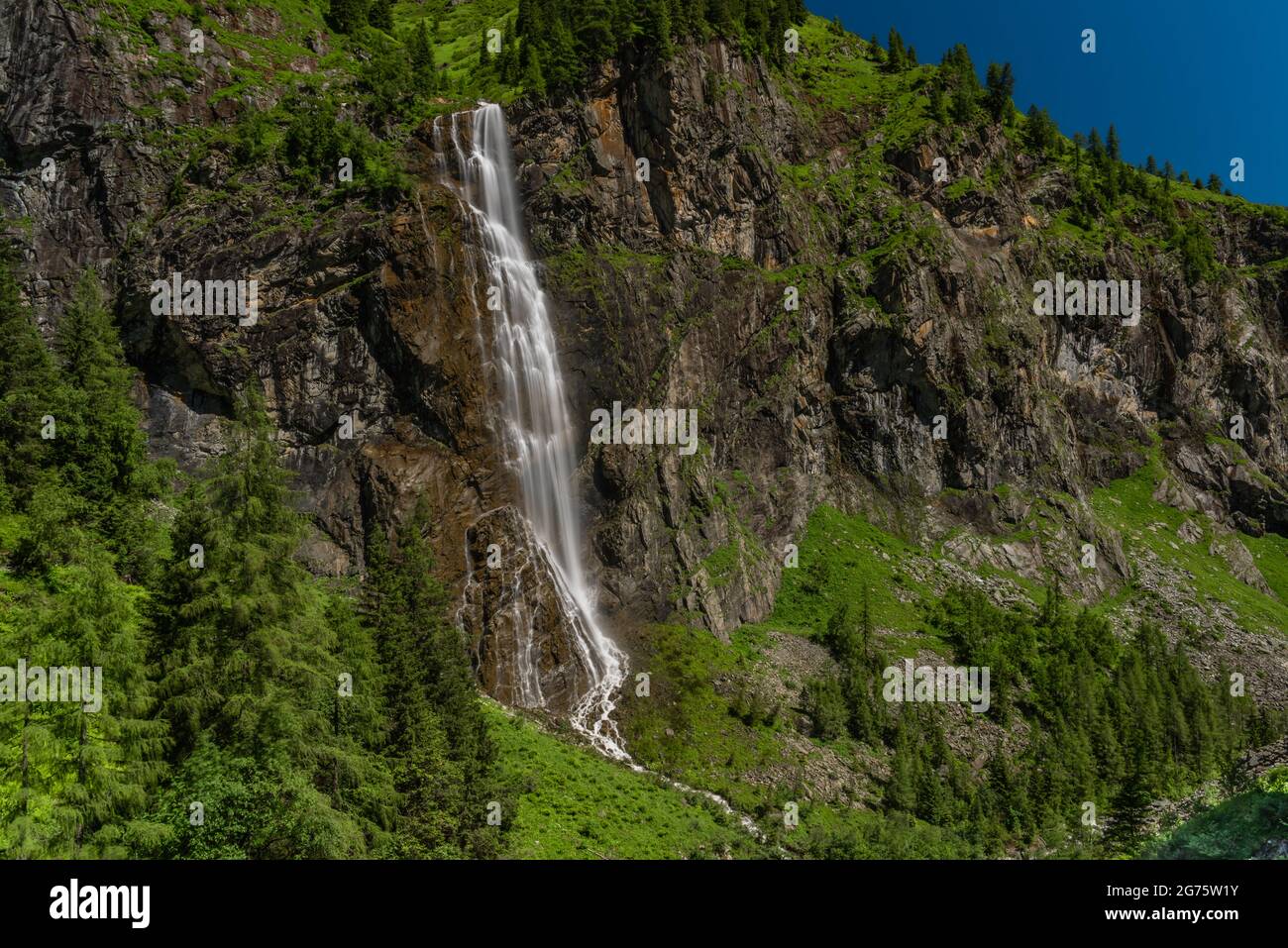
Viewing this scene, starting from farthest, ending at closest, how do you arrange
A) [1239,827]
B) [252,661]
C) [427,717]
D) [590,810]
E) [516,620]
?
[516,620]
[590,810]
[427,717]
[252,661]
[1239,827]

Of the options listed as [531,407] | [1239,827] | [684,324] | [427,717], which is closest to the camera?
[1239,827]

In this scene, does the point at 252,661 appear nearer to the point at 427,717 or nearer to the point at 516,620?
the point at 427,717

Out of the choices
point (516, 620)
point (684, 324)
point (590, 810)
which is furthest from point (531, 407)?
point (590, 810)

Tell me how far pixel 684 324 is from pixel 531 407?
59.7 ft

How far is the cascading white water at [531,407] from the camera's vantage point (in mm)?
50434

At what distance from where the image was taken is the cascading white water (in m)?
50.4

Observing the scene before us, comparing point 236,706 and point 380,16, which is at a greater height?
point 380,16

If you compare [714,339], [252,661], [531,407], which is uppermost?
[714,339]

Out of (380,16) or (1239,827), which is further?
(380,16)

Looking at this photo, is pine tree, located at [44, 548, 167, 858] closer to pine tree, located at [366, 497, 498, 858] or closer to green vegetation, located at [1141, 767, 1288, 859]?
pine tree, located at [366, 497, 498, 858]

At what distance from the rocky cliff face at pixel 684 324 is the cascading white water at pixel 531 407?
4.69ft

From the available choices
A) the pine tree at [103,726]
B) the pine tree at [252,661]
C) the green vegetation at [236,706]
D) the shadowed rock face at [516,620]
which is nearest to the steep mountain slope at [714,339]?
the shadowed rock face at [516,620]

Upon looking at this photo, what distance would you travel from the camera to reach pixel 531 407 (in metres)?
59.2
